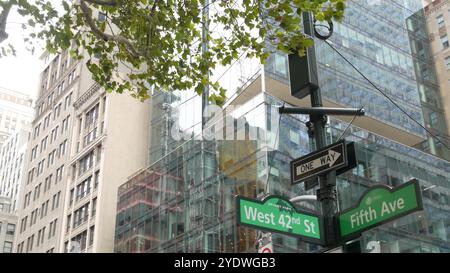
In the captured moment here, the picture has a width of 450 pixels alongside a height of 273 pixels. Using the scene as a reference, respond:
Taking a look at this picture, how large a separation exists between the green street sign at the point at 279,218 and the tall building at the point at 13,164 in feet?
369

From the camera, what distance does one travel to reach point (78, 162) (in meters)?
64.8

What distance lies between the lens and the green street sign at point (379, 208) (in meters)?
7.38

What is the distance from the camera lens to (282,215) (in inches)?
326

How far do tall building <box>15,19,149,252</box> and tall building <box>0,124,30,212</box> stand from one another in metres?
42.5

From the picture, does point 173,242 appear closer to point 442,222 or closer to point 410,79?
point 442,222

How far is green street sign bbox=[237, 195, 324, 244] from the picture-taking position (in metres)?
8.02

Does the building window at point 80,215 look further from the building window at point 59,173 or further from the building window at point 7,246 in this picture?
the building window at point 7,246

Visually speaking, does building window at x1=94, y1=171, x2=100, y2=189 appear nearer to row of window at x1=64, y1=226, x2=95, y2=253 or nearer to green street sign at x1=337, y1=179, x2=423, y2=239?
row of window at x1=64, y1=226, x2=95, y2=253

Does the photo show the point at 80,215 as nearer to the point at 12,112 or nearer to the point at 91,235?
the point at 91,235


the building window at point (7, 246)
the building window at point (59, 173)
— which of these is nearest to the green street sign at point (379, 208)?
the building window at point (59, 173)

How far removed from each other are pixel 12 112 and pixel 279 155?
→ 155 m

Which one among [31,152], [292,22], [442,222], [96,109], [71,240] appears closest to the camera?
[292,22]

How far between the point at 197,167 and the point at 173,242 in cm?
525
